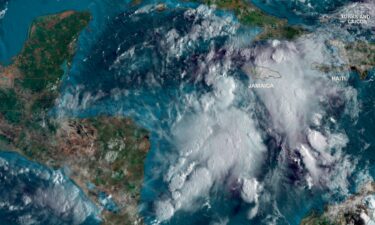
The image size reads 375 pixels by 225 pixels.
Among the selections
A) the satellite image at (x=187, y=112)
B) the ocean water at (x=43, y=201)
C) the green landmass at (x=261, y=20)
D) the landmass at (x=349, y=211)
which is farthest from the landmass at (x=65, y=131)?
the landmass at (x=349, y=211)

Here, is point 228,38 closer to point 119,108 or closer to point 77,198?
point 119,108

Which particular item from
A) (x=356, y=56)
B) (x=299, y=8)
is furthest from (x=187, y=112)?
(x=356, y=56)

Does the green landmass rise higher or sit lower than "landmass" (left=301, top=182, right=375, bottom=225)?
higher

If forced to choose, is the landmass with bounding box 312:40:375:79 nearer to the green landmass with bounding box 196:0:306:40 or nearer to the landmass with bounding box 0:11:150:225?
the green landmass with bounding box 196:0:306:40

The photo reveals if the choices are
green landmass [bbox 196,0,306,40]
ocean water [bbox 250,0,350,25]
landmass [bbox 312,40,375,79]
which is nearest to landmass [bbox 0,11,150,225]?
green landmass [bbox 196,0,306,40]

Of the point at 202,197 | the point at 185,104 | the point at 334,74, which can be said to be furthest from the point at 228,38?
the point at 202,197

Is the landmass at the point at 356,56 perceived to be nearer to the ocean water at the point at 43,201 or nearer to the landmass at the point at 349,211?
the landmass at the point at 349,211

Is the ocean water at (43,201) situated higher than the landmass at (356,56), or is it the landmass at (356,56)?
the landmass at (356,56)
